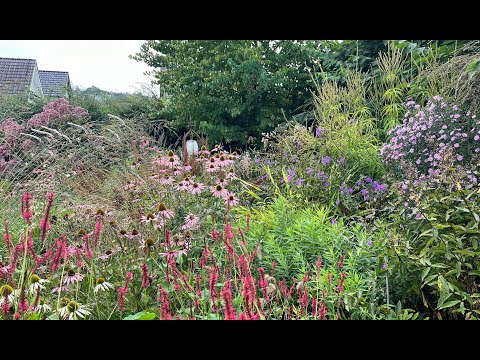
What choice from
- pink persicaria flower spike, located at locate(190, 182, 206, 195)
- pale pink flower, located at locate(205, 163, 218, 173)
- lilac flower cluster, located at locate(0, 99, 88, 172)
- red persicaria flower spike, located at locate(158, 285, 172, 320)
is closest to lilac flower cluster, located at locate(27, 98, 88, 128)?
lilac flower cluster, located at locate(0, 99, 88, 172)

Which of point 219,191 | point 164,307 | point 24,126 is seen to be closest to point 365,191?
point 219,191

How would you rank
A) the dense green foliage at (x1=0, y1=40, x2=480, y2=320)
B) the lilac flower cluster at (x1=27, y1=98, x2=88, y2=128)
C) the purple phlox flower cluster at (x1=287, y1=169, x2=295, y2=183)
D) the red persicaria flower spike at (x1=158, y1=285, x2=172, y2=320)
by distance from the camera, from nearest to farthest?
the red persicaria flower spike at (x1=158, y1=285, x2=172, y2=320)
the dense green foliage at (x1=0, y1=40, x2=480, y2=320)
the purple phlox flower cluster at (x1=287, y1=169, x2=295, y2=183)
the lilac flower cluster at (x1=27, y1=98, x2=88, y2=128)

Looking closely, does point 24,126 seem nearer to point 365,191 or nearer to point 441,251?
point 365,191

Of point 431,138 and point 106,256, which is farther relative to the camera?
point 431,138

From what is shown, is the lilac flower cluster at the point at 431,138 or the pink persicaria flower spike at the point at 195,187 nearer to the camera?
the pink persicaria flower spike at the point at 195,187

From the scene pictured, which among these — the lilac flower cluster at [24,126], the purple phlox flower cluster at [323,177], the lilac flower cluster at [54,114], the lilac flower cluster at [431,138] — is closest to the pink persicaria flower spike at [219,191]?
the purple phlox flower cluster at [323,177]

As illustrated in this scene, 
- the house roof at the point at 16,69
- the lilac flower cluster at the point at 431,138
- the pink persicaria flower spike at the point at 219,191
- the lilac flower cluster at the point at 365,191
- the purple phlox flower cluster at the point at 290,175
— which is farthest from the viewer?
the house roof at the point at 16,69

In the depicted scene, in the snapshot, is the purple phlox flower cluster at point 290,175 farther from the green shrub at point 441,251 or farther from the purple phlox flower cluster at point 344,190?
the green shrub at point 441,251

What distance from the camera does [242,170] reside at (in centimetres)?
470

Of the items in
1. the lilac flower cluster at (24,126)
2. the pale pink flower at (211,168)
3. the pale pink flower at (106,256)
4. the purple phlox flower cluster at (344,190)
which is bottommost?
the pale pink flower at (106,256)

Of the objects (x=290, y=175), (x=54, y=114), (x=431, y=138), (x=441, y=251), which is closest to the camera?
(x=441, y=251)

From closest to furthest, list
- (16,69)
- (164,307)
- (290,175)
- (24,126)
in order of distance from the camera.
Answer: (164,307), (290,175), (24,126), (16,69)

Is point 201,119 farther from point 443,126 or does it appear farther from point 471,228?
point 471,228

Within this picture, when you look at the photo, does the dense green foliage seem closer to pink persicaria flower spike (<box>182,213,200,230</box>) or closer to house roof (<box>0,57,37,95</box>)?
pink persicaria flower spike (<box>182,213,200,230</box>)
